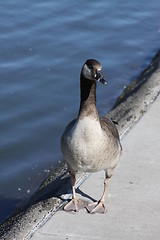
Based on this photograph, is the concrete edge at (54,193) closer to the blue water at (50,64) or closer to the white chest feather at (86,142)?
the white chest feather at (86,142)

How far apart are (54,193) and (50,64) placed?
19.5ft

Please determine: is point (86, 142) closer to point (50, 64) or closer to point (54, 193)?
point (54, 193)

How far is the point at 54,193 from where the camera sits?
224 inches

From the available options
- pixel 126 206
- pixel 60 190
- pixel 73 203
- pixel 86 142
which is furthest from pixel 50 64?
pixel 86 142

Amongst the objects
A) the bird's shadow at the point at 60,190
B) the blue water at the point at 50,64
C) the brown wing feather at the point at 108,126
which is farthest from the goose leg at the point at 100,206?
the blue water at the point at 50,64

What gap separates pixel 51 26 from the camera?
44.1 feet

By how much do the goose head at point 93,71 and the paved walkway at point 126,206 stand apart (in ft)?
4.13

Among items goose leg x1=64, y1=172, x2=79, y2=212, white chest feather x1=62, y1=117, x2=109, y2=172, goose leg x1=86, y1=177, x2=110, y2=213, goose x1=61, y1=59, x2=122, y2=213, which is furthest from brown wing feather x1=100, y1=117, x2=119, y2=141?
goose leg x1=64, y1=172, x2=79, y2=212

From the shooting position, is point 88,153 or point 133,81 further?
point 133,81

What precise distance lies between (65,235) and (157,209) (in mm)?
917

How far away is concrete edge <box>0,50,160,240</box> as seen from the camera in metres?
5.08

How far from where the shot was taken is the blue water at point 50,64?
26.9 feet

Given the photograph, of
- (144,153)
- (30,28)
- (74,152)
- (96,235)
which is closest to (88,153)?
(74,152)

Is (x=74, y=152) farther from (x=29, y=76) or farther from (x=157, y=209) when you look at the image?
(x=29, y=76)
